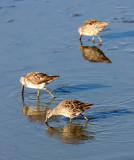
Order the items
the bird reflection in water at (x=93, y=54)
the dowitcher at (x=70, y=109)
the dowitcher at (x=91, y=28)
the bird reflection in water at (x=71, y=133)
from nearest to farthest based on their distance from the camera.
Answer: the bird reflection in water at (x=71, y=133) < the dowitcher at (x=70, y=109) < the bird reflection in water at (x=93, y=54) < the dowitcher at (x=91, y=28)

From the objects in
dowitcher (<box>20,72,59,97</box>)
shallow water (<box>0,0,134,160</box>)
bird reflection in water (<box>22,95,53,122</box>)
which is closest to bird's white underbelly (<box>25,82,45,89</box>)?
dowitcher (<box>20,72,59,97</box>)

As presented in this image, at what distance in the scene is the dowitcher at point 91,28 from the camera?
15.1 meters

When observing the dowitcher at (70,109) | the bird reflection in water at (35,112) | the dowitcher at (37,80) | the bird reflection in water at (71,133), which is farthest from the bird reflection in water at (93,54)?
the bird reflection in water at (71,133)

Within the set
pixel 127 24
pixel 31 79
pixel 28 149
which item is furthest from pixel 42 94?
pixel 127 24

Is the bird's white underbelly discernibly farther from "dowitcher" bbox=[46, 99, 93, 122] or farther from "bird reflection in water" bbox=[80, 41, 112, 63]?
"bird reflection in water" bbox=[80, 41, 112, 63]

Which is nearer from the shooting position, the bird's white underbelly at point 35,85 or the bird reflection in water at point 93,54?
the bird's white underbelly at point 35,85

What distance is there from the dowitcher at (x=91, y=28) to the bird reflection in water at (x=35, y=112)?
177 inches

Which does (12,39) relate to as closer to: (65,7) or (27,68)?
(27,68)

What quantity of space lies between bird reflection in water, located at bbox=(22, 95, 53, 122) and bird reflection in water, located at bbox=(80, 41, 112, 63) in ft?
10.1

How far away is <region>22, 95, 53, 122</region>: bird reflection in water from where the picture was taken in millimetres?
10578

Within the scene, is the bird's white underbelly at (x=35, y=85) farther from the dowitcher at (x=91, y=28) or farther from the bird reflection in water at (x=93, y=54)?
the dowitcher at (x=91, y=28)

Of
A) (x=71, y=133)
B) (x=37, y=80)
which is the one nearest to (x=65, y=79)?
(x=37, y=80)

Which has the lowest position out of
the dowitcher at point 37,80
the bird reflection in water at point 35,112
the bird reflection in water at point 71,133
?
the bird reflection in water at point 35,112

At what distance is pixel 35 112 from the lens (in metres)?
10.9
